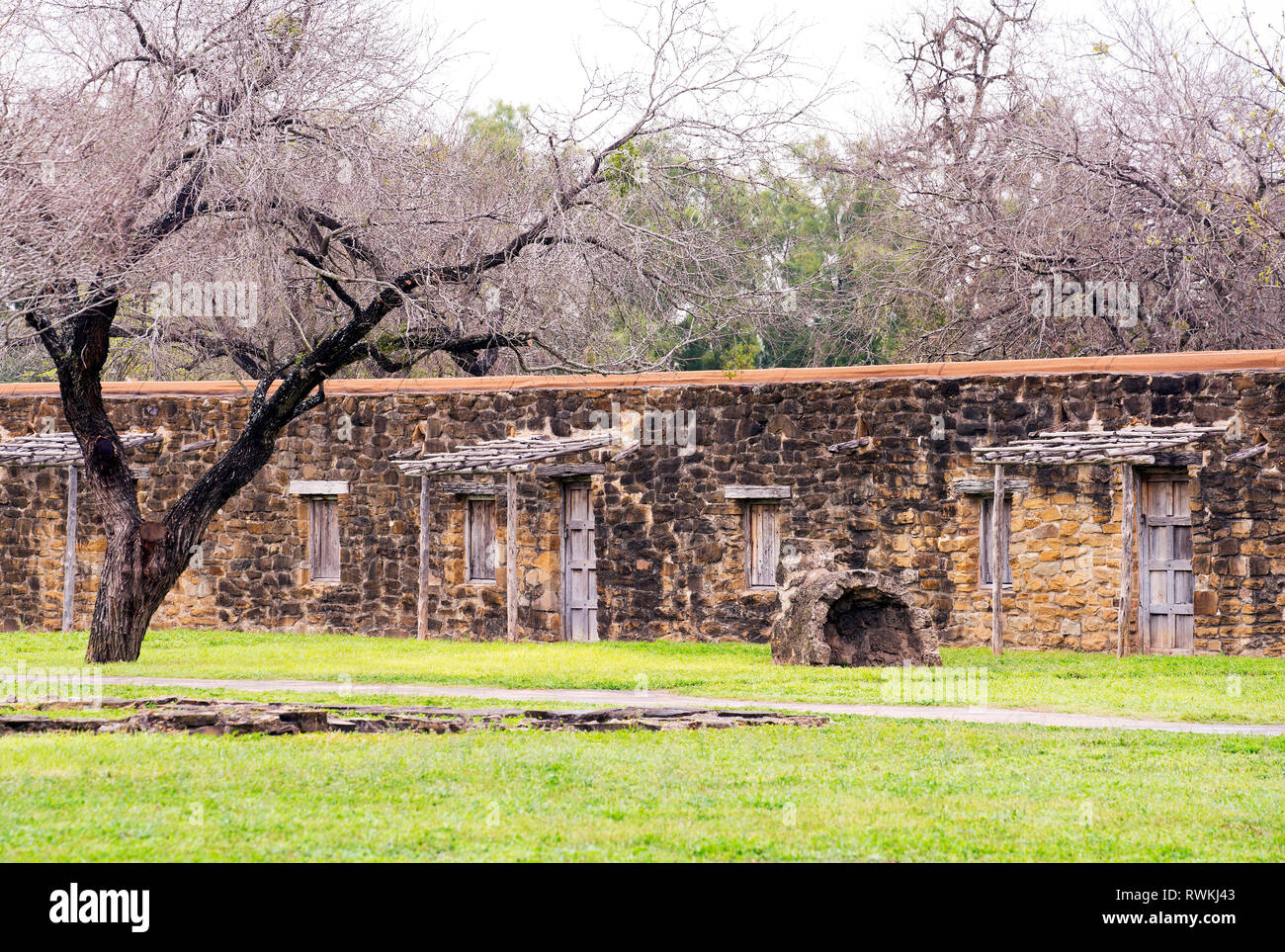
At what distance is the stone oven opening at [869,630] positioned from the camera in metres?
18.0

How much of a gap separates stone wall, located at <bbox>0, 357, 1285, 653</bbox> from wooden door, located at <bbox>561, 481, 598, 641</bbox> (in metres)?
0.20

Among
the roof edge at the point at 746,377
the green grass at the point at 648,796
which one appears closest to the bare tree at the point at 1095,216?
the roof edge at the point at 746,377

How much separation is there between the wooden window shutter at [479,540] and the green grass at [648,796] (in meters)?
11.6

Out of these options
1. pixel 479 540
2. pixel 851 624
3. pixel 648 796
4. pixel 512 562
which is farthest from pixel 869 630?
pixel 648 796

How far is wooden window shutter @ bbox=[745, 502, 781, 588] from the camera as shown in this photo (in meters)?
22.1

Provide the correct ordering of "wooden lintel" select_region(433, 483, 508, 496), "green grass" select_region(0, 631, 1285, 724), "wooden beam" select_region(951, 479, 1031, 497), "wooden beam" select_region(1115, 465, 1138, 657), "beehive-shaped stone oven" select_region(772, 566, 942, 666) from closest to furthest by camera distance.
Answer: "green grass" select_region(0, 631, 1285, 724) → "beehive-shaped stone oven" select_region(772, 566, 942, 666) → "wooden beam" select_region(1115, 465, 1138, 657) → "wooden beam" select_region(951, 479, 1031, 497) → "wooden lintel" select_region(433, 483, 508, 496)

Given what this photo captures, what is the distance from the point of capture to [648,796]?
9.17 meters

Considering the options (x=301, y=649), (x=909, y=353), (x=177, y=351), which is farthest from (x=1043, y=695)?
(x=177, y=351)

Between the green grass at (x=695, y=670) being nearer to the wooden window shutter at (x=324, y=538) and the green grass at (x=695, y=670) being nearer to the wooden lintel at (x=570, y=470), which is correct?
the wooden window shutter at (x=324, y=538)

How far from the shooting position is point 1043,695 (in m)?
14.9

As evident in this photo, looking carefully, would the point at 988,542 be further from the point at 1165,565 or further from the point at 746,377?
the point at 746,377

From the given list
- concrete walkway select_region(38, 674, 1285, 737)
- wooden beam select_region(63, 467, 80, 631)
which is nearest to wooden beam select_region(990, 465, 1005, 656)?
concrete walkway select_region(38, 674, 1285, 737)

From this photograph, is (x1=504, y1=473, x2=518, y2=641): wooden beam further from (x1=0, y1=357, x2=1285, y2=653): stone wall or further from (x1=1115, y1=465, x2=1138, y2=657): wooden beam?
(x1=1115, y1=465, x2=1138, y2=657): wooden beam
